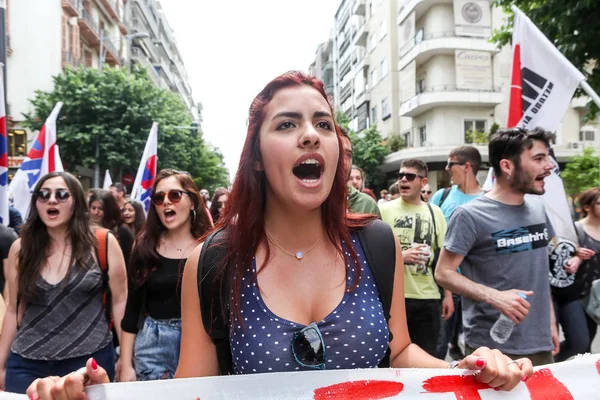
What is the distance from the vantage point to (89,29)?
109ft

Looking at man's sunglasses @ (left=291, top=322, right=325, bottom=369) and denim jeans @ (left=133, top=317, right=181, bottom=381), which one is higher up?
man's sunglasses @ (left=291, top=322, right=325, bottom=369)

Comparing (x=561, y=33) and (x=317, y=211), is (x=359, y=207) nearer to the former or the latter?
(x=317, y=211)

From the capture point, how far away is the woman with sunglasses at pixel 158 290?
3309mm

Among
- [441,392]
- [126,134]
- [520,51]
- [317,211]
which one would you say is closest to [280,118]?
[317,211]

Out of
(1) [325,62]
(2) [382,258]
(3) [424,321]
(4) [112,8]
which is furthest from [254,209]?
(1) [325,62]

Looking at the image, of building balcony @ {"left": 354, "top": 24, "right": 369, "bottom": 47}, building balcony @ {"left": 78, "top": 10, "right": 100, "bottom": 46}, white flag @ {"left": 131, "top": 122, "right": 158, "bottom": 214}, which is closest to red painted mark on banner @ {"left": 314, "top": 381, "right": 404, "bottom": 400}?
white flag @ {"left": 131, "top": 122, "right": 158, "bottom": 214}

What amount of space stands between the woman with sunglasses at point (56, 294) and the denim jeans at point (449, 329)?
10.5ft

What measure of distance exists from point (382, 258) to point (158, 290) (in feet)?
6.74

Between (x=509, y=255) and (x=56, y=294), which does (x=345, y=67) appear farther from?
(x=56, y=294)

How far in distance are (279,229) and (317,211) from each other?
0.49ft

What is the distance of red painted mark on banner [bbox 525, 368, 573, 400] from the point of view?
1.72 metres

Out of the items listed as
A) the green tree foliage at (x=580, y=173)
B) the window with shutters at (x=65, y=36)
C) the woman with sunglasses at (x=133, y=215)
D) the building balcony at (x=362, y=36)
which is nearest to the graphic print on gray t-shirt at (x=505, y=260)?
the woman with sunglasses at (x=133, y=215)

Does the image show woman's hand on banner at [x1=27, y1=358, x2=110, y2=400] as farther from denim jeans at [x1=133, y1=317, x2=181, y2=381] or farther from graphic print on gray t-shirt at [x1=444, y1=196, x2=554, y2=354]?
graphic print on gray t-shirt at [x1=444, y1=196, x2=554, y2=354]

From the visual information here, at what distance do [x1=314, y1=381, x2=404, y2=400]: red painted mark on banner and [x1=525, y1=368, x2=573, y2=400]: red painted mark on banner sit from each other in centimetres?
48
